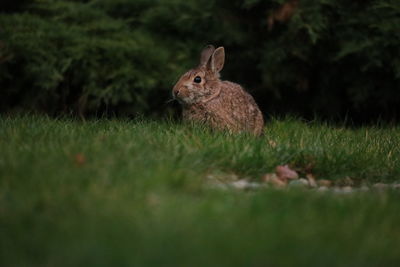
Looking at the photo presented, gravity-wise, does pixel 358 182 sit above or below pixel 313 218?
below

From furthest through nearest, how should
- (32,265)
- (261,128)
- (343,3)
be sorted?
(343,3), (261,128), (32,265)

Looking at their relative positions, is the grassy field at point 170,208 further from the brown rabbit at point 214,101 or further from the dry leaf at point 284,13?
the dry leaf at point 284,13

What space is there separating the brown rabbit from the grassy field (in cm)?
149

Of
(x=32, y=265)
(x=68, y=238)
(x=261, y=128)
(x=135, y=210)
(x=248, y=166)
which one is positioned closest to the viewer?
(x=32, y=265)

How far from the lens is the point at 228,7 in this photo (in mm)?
11820

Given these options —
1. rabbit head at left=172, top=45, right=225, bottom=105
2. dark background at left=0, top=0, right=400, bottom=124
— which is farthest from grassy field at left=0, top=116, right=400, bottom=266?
dark background at left=0, top=0, right=400, bottom=124

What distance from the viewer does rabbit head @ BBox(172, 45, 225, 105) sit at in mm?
8305

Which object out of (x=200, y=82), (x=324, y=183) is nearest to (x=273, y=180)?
(x=324, y=183)

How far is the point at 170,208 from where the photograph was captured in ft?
15.3

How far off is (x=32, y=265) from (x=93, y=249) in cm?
35

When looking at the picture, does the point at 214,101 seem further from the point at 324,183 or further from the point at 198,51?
the point at 198,51

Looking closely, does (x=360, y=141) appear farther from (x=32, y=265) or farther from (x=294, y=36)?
(x=32, y=265)

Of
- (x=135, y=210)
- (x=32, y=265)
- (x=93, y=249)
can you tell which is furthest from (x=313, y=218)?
(x=32, y=265)

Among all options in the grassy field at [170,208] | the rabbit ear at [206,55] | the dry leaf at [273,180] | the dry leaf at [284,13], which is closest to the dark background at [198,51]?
the dry leaf at [284,13]
